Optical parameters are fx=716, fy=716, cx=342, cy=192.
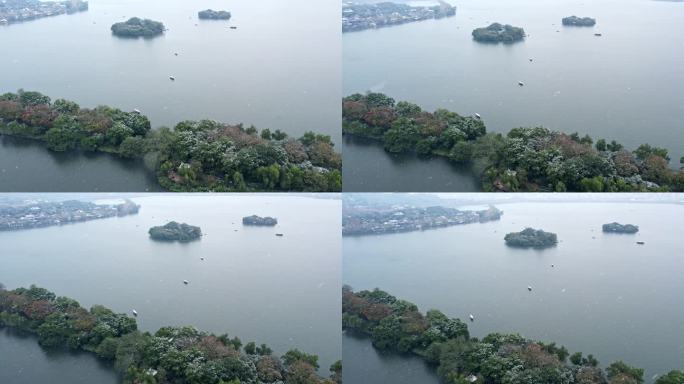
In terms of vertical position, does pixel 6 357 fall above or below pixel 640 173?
below

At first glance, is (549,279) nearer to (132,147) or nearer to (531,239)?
(531,239)

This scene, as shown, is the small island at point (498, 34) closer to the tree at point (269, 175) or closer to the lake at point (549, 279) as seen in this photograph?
the lake at point (549, 279)

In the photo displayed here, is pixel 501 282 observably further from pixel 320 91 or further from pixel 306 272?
pixel 320 91

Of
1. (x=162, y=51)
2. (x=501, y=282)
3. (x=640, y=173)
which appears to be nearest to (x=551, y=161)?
(x=640, y=173)

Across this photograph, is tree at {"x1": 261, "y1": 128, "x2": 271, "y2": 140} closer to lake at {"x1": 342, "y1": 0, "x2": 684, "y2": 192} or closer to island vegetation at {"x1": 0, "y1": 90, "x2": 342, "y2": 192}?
island vegetation at {"x1": 0, "y1": 90, "x2": 342, "y2": 192}

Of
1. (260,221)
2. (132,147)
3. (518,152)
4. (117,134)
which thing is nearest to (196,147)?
(132,147)

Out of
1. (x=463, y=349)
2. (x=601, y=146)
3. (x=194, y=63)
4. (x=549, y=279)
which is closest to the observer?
(x=601, y=146)
